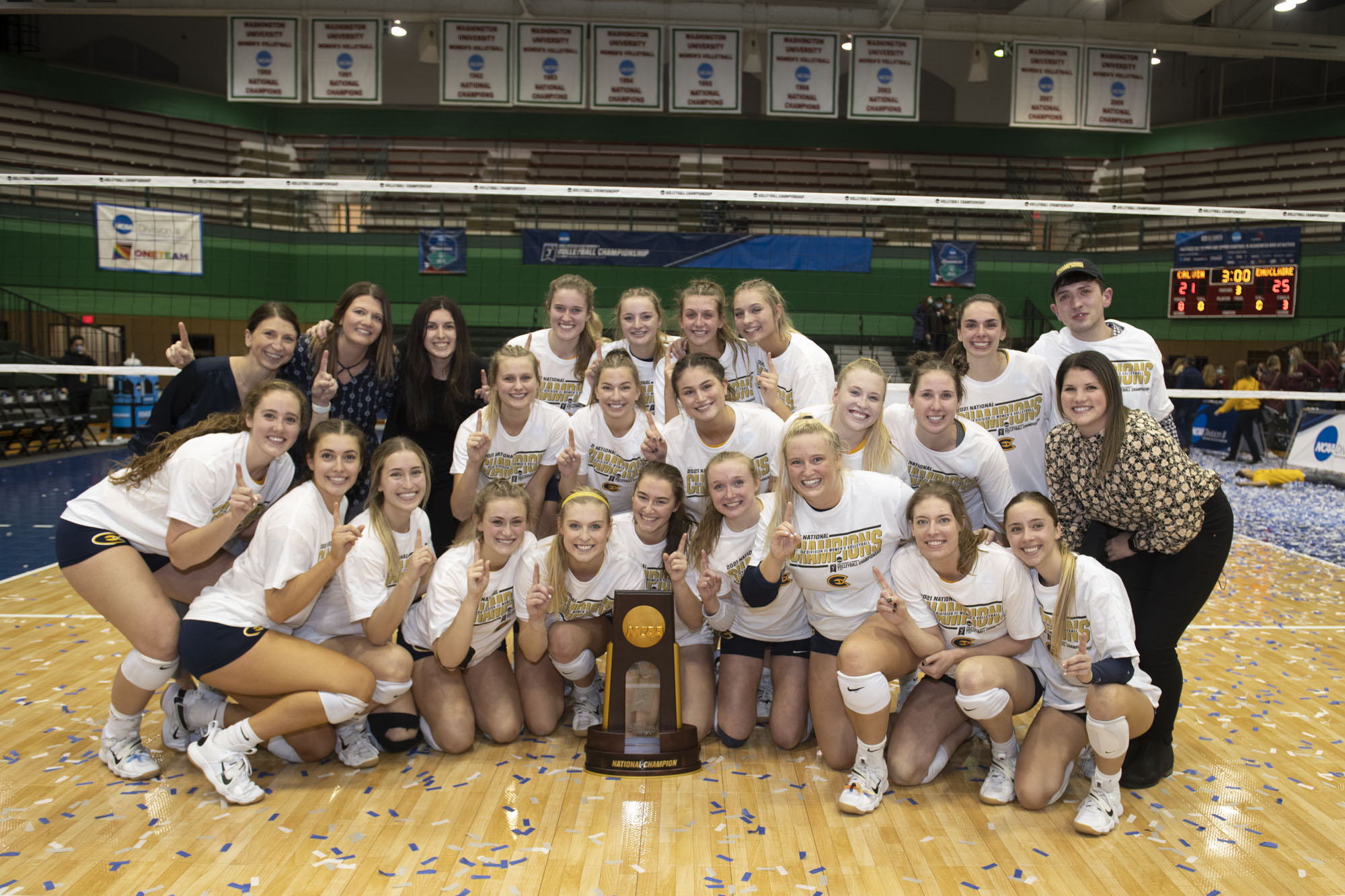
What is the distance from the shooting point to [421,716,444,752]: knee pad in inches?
140

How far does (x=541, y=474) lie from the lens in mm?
3988

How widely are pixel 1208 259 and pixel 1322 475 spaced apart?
612 centimetres

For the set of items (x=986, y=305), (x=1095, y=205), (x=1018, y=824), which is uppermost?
(x=1095, y=205)

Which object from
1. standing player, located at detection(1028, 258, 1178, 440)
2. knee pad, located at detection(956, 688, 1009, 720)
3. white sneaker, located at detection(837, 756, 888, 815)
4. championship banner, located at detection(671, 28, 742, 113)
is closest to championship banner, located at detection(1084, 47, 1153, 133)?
championship banner, located at detection(671, 28, 742, 113)

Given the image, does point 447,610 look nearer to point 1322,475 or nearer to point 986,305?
point 986,305

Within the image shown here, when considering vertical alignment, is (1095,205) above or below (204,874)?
above

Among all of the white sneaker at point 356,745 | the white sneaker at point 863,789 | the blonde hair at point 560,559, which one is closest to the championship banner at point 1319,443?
the white sneaker at point 863,789

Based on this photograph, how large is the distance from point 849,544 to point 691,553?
1.96ft

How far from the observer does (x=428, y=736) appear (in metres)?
3.57

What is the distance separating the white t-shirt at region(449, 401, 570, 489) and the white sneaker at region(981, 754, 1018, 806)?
202cm

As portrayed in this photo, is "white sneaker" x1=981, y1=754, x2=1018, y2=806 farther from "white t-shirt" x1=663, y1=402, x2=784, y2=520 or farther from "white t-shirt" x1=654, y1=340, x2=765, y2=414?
"white t-shirt" x1=654, y1=340, x2=765, y2=414

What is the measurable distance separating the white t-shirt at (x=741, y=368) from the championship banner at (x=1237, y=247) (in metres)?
13.9

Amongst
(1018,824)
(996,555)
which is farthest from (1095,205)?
(1018,824)

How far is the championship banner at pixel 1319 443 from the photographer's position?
10.3 meters
